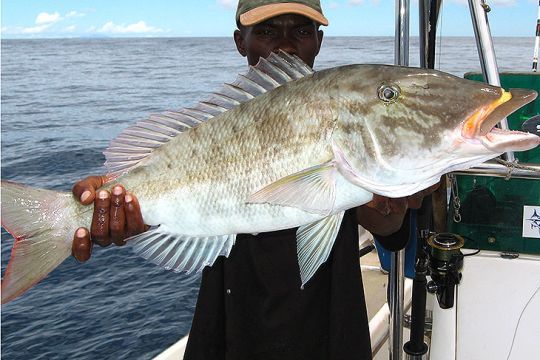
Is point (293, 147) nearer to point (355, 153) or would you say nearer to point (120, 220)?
point (355, 153)

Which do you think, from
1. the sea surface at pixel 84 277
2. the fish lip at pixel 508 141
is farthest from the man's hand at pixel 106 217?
the sea surface at pixel 84 277

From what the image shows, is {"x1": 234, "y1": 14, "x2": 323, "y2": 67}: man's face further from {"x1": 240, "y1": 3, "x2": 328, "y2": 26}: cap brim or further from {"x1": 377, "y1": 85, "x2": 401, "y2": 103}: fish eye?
{"x1": 377, "y1": 85, "x2": 401, "y2": 103}: fish eye

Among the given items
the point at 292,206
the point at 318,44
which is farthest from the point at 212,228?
the point at 318,44

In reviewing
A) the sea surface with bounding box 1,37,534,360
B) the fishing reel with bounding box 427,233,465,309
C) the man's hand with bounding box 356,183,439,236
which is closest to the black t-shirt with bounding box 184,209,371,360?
the man's hand with bounding box 356,183,439,236

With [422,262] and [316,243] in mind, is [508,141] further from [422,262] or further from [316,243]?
[422,262]

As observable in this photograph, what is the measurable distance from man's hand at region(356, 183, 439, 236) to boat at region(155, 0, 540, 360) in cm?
54

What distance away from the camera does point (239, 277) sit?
2.40 m

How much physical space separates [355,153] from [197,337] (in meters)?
1.27

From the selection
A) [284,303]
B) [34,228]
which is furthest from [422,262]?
[34,228]

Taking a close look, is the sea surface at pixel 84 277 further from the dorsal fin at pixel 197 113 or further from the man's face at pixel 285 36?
the dorsal fin at pixel 197 113

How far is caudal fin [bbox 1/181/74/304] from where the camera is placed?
1.84 meters

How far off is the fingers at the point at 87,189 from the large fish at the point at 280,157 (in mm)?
33

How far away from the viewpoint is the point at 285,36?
2.60m

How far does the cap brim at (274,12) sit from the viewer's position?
8.02ft
